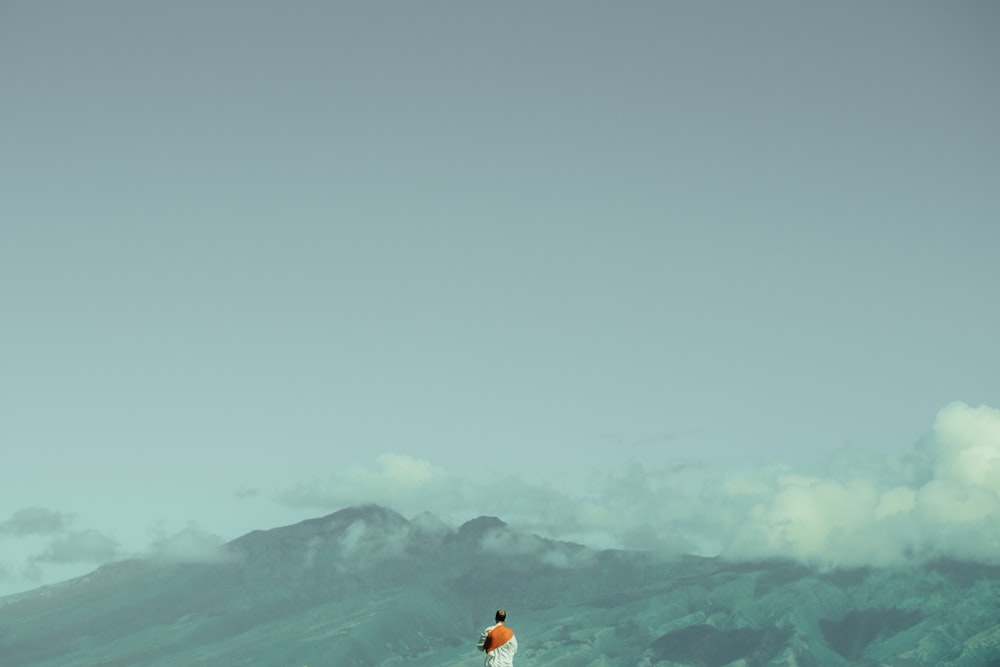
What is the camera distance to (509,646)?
31.8 metres

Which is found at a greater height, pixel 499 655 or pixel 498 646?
pixel 498 646
